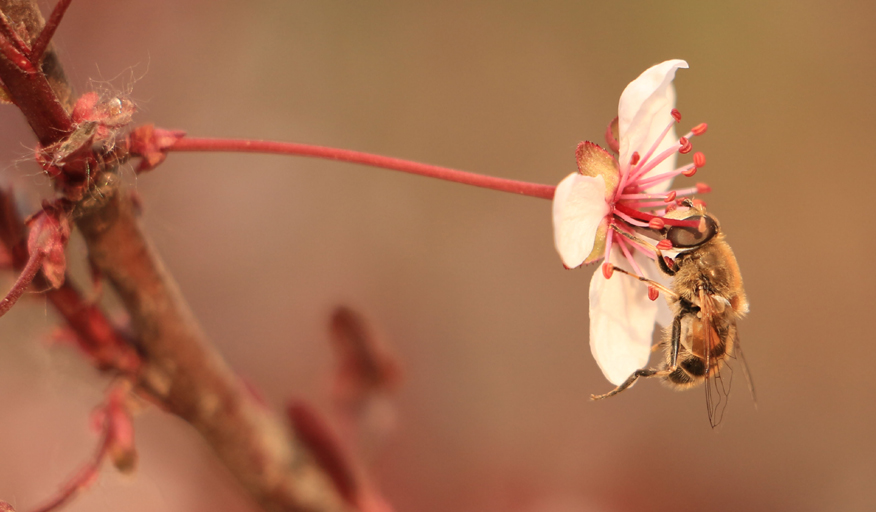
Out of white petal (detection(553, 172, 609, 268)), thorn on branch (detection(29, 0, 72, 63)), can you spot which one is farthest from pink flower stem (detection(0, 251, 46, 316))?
white petal (detection(553, 172, 609, 268))

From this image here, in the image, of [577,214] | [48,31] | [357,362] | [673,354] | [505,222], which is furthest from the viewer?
[505,222]

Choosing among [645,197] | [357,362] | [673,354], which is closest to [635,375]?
[673,354]

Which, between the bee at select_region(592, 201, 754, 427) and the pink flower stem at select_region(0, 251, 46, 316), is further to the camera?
the bee at select_region(592, 201, 754, 427)

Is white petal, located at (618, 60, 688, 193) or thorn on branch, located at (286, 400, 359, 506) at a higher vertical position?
white petal, located at (618, 60, 688, 193)

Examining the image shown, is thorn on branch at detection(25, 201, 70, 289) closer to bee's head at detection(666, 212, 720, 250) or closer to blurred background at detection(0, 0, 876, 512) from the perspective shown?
bee's head at detection(666, 212, 720, 250)

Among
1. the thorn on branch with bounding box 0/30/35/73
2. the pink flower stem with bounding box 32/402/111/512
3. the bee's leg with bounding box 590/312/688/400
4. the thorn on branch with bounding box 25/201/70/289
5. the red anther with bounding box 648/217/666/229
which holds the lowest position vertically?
the pink flower stem with bounding box 32/402/111/512

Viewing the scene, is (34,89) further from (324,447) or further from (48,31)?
(324,447)
